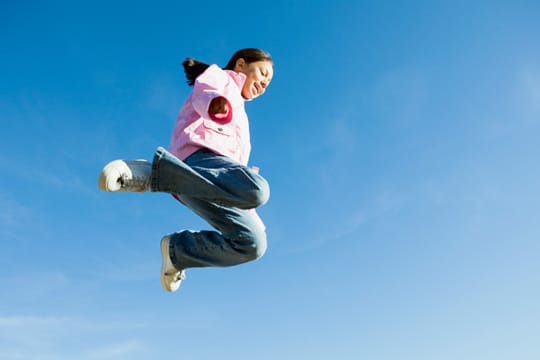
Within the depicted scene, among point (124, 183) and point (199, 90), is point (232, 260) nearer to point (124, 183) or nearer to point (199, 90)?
point (124, 183)

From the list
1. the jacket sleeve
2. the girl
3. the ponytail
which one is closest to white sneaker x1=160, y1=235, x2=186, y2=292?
the girl

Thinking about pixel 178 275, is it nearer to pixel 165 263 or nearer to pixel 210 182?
pixel 165 263

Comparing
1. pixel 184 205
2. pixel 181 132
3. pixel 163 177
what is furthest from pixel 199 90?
pixel 184 205

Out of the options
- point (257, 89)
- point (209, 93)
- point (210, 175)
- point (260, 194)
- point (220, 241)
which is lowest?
point (220, 241)

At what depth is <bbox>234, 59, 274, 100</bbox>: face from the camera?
4.70 metres

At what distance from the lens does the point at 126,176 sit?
3822mm

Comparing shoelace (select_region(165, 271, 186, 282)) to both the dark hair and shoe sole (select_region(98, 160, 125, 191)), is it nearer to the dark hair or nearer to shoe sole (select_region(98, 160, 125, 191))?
shoe sole (select_region(98, 160, 125, 191))

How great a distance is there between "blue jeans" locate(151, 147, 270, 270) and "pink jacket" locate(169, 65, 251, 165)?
100mm

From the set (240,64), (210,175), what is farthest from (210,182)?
(240,64)

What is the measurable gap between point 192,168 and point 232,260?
2.58 feet

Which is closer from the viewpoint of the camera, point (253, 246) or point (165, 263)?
point (253, 246)

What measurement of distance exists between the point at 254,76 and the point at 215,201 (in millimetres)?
1270

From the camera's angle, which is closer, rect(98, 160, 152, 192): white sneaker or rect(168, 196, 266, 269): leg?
rect(98, 160, 152, 192): white sneaker

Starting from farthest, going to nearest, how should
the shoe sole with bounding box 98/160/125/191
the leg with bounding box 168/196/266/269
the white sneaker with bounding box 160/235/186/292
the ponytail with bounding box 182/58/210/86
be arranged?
the ponytail with bounding box 182/58/210/86, the white sneaker with bounding box 160/235/186/292, the leg with bounding box 168/196/266/269, the shoe sole with bounding box 98/160/125/191
